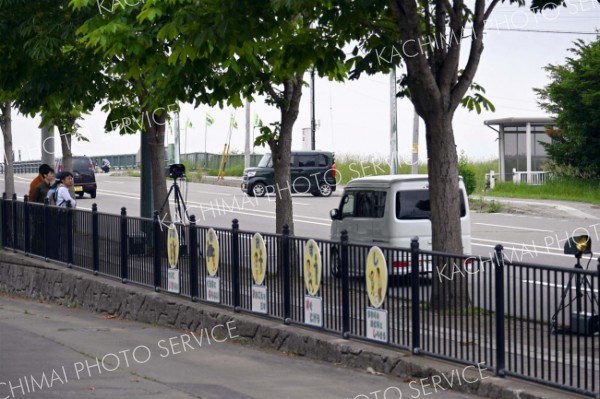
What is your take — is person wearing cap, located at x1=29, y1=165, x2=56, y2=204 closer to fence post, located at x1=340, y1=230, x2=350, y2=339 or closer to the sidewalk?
fence post, located at x1=340, y1=230, x2=350, y2=339

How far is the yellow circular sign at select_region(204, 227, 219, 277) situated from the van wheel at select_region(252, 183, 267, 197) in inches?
1127

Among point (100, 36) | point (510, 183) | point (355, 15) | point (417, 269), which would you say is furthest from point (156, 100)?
point (510, 183)

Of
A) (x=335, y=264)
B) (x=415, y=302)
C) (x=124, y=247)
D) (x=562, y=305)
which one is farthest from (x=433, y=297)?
(x=124, y=247)

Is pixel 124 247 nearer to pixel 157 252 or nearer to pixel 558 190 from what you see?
pixel 157 252

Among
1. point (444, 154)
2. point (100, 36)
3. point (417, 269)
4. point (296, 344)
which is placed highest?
point (100, 36)

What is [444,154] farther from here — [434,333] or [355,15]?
[434,333]

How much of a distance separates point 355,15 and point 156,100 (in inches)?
179

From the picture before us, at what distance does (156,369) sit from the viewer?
10.5m

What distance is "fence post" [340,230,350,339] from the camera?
10836mm

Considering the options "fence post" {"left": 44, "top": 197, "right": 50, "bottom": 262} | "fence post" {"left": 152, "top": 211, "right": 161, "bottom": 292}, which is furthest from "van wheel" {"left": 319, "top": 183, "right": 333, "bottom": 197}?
"fence post" {"left": 152, "top": 211, "right": 161, "bottom": 292}

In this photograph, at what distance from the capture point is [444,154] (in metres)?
13.1

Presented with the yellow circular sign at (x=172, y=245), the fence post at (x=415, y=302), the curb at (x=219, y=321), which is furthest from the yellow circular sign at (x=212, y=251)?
the fence post at (x=415, y=302)

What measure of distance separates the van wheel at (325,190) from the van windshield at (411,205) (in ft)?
79.0

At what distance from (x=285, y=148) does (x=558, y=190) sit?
2109 centimetres
